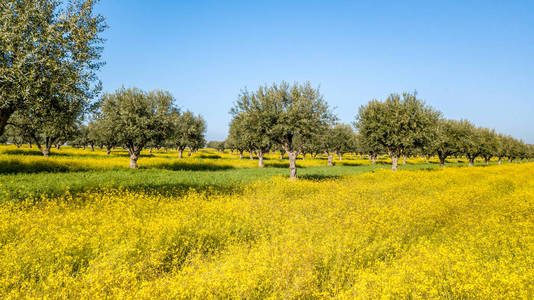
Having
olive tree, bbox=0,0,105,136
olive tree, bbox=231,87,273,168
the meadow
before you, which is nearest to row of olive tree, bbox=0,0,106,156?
olive tree, bbox=0,0,105,136

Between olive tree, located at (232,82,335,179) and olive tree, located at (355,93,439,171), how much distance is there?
11.1 m

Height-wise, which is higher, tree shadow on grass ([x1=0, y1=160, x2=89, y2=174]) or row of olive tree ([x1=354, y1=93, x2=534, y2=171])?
row of olive tree ([x1=354, y1=93, x2=534, y2=171])

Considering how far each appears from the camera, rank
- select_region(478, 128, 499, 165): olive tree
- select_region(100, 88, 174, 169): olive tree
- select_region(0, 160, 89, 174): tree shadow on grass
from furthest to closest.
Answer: select_region(478, 128, 499, 165): olive tree, select_region(100, 88, 174, 169): olive tree, select_region(0, 160, 89, 174): tree shadow on grass

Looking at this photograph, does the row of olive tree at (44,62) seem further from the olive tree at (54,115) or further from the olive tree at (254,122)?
the olive tree at (254,122)

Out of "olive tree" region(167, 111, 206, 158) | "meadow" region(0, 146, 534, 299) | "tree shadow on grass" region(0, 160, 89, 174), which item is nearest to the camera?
"meadow" region(0, 146, 534, 299)

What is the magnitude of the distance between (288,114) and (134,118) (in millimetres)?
18889

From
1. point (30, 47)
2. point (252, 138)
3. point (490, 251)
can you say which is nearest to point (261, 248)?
point (490, 251)

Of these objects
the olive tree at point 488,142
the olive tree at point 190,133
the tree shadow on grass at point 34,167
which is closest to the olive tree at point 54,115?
the tree shadow on grass at point 34,167

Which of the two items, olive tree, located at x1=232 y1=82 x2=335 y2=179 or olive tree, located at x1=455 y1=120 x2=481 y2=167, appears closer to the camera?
olive tree, located at x1=232 y1=82 x2=335 y2=179

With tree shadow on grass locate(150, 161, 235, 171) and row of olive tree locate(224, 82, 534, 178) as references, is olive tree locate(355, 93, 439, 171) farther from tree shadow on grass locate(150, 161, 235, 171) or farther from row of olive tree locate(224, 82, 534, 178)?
tree shadow on grass locate(150, 161, 235, 171)

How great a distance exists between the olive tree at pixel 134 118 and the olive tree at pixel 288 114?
11718 mm

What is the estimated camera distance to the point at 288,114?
21.2m

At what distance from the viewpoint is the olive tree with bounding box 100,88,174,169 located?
2742 centimetres

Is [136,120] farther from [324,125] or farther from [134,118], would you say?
[324,125]
